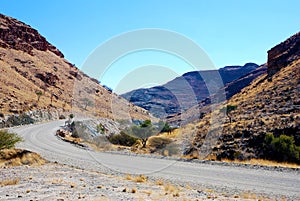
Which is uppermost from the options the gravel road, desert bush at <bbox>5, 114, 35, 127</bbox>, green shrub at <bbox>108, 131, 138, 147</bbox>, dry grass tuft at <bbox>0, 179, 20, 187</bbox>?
desert bush at <bbox>5, 114, 35, 127</bbox>

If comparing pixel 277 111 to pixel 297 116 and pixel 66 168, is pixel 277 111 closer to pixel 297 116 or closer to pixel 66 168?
pixel 297 116

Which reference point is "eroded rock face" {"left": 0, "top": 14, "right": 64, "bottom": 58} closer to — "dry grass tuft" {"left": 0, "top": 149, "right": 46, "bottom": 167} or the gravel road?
"dry grass tuft" {"left": 0, "top": 149, "right": 46, "bottom": 167}

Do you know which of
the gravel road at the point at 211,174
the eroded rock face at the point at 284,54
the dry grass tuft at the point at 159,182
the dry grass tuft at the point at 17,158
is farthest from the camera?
the eroded rock face at the point at 284,54

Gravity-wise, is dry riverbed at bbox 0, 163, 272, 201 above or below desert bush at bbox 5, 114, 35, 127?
below

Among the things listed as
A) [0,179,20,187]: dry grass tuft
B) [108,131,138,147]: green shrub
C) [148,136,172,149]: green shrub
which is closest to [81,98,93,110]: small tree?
[108,131,138,147]: green shrub

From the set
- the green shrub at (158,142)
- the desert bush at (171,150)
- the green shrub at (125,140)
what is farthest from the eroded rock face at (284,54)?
the desert bush at (171,150)

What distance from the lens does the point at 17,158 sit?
1789cm

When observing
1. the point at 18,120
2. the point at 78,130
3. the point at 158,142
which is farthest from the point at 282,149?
the point at 18,120

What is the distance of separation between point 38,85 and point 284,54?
67.5 metres

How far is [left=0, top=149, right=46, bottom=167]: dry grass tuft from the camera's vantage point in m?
16.9

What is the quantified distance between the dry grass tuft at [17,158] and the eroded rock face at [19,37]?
92.1 m

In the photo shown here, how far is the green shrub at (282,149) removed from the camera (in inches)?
738

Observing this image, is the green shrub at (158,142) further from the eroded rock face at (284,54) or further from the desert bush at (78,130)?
the eroded rock face at (284,54)

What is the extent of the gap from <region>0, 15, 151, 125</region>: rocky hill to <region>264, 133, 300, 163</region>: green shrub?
3249cm
